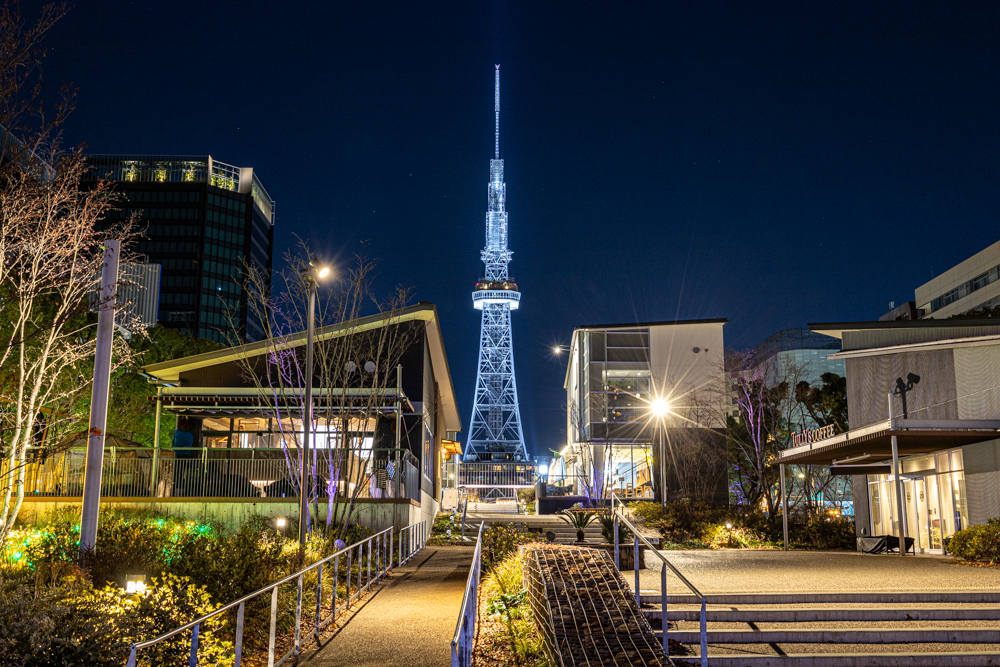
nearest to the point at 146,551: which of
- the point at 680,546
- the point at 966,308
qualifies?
the point at 680,546

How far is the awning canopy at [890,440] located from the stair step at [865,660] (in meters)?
9.51

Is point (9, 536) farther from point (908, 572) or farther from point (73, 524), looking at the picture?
point (908, 572)

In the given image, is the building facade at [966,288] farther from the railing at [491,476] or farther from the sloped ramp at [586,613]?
the sloped ramp at [586,613]

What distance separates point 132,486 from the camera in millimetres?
21156

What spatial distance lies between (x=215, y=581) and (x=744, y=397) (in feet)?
91.8

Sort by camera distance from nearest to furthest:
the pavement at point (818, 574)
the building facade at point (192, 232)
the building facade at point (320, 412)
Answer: the pavement at point (818, 574) → the building facade at point (320, 412) → the building facade at point (192, 232)

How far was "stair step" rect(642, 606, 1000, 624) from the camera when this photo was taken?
10766 millimetres

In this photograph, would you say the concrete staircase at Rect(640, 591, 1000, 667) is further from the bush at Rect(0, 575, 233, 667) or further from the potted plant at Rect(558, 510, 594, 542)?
the potted plant at Rect(558, 510, 594, 542)

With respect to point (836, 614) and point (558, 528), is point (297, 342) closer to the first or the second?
point (558, 528)

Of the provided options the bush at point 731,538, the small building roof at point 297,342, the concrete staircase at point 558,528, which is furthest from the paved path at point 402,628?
the bush at point 731,538

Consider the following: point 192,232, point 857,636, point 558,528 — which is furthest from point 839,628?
point 192,232

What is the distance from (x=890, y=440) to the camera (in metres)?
20.2

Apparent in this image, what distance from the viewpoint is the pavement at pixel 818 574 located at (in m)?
12.2

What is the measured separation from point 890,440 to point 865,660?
1163 cm
